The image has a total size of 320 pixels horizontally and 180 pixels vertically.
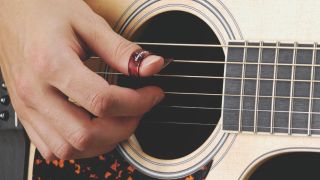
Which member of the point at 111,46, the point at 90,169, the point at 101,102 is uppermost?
the point at 111,46

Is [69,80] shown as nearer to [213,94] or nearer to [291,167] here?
[213,94]

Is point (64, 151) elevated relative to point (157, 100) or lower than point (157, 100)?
lower

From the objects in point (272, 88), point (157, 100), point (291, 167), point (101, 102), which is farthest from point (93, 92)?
point (291, 167)

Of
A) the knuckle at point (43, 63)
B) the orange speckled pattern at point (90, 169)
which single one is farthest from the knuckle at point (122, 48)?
the orange speckled pattern at point (90, 169)

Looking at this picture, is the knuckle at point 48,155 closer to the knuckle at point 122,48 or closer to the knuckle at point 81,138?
the knuckle at point 81,138

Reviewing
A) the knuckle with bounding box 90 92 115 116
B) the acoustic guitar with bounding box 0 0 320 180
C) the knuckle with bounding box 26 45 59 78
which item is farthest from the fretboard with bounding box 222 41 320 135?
the knuckle with bounding box 26 45 59 78

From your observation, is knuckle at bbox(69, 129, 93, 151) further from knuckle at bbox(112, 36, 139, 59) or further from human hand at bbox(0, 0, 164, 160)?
knuckle at bbox(112, 36, 139, 59)
